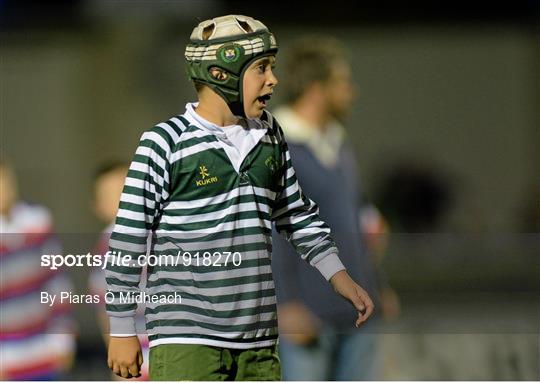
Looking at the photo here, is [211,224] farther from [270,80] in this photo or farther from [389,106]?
[389,106]

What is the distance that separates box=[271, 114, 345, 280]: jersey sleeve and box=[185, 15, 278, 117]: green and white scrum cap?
0.81ft

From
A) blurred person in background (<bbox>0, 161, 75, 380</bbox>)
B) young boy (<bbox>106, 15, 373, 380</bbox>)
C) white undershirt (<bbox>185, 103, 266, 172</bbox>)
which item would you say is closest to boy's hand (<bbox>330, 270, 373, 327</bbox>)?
young boy (<bbox>106, 15, 373, 380</bbox>)

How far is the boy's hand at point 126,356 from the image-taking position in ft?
15.5

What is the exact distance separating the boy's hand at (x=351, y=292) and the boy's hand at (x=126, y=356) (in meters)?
0.67

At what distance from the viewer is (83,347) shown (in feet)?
17.9

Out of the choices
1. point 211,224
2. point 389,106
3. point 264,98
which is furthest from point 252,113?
point 389,106

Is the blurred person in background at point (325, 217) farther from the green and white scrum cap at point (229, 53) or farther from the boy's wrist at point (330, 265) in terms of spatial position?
the green and white scrum cap at point (229, 53)

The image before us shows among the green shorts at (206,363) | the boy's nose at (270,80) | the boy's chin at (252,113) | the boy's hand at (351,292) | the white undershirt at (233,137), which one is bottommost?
the green shorts at (206,363)

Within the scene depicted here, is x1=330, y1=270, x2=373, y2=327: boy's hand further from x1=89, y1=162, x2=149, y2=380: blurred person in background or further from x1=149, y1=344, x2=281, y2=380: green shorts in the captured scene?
x1=89, y1=162, x2=149, y2=380: blurred person in background

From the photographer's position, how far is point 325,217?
5.26 m

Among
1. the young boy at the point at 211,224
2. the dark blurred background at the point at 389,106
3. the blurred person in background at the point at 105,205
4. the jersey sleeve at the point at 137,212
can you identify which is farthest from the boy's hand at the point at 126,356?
the dark blurred background at the point at 389,106

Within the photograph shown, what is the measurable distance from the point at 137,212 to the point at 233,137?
0.39m

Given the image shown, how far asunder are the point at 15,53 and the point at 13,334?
3.21ft

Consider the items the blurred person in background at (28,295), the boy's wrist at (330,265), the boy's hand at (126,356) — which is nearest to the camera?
the boy's hand at (126,356)
